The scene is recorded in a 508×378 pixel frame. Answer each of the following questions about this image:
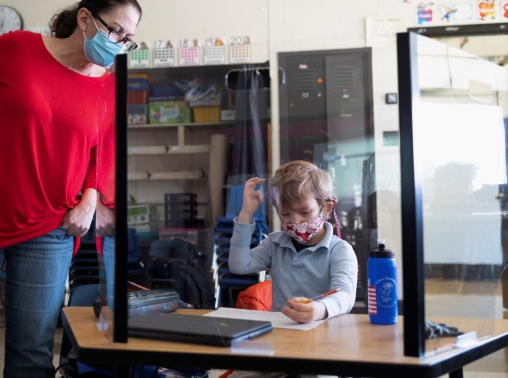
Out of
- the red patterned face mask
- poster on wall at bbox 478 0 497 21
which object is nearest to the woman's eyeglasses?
the red patterned face mask

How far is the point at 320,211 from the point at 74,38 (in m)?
0.83

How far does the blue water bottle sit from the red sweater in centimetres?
76

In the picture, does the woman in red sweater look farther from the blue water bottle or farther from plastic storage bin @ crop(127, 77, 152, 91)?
the blue water bottle

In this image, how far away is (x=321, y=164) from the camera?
4.55 feet

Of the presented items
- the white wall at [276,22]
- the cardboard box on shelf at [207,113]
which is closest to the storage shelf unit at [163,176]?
the cardboard box on shelf at [207,113]

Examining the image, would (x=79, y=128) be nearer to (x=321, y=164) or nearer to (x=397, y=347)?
(x=321, y=164)

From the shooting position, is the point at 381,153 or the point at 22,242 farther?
the point at 22,242

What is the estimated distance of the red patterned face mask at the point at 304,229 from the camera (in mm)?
1286

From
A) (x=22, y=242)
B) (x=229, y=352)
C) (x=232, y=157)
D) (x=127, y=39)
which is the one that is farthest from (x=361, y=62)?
(x=229, y=352)

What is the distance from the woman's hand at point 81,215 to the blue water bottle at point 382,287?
755mm

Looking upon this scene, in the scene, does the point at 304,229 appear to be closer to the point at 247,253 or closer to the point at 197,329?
the point at 247,253

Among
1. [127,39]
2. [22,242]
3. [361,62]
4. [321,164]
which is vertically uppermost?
[361,62]

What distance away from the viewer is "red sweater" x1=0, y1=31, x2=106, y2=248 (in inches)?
54.3

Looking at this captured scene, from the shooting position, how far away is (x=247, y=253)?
1373 millimetres
